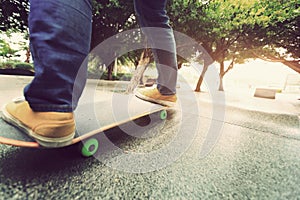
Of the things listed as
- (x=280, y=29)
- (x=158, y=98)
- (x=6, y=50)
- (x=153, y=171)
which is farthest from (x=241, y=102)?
(x=6, y=50)

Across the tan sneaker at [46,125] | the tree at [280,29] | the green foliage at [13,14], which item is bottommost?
the tan sneaker at [46,125]

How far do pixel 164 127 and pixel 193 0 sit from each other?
4.42 metres

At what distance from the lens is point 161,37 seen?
97cm

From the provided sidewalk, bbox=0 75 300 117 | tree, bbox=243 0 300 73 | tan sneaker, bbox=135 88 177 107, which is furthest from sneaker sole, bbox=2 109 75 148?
tree, bbox=243 0 300 73

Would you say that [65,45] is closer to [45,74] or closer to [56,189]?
[45,74]

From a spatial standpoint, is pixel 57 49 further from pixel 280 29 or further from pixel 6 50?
pixel 6 50

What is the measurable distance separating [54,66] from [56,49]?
5cm

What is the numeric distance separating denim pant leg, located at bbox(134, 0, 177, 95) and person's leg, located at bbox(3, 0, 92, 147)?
430mm

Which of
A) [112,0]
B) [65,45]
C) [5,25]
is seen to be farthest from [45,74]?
A: [5,25]

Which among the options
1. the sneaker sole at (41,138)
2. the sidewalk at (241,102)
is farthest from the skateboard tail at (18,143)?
the sidewalk at (241,102)

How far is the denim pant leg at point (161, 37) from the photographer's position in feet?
2.84

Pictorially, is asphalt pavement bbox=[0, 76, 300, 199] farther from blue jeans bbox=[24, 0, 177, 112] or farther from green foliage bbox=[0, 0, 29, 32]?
green foliage bbox=[0, 0, 29, 32]

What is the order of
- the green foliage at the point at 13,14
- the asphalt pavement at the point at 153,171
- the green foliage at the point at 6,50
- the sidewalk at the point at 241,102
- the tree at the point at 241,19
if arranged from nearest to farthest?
1. the asphalt pavement at the point at 153,171
2. the sidewalk at the point at 241,102
3. the tree at the point at 241,19
4. the green foliage at the point at 13,14
5. the green foliage at the point at 6,50

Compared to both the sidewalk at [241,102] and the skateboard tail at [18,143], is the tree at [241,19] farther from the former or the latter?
the skateboard tail at [18,143]
